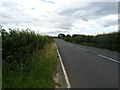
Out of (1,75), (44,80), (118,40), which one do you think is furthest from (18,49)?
(118,40)

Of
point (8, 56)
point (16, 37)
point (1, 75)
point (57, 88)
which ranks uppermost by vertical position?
point (16, 37)

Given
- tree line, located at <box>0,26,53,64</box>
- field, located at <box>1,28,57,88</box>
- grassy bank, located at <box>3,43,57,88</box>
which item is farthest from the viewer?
tree line, located at <box>0,26,53,64</box>

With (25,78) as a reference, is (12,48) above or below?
above

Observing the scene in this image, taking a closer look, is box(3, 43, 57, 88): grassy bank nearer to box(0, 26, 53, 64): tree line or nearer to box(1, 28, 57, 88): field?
box(1, 28, 57, 88): field

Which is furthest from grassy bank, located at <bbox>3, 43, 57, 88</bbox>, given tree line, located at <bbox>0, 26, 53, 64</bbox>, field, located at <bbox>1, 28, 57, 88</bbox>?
tree line, located at <bbox>0, 26, 53, 64</bbox>

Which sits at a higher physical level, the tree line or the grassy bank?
the tree line

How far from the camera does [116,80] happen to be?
305 inches

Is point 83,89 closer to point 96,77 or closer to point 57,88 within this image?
point 57,88

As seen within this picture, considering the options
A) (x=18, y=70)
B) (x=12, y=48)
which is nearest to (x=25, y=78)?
(x=18, y=70)

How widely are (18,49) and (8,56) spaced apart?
1.16 m

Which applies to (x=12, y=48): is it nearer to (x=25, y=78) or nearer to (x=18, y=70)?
(x=18, y=70)

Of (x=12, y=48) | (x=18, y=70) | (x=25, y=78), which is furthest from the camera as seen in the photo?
(x=12, y=48)

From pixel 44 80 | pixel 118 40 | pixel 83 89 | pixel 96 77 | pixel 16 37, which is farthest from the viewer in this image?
pixel 118 40

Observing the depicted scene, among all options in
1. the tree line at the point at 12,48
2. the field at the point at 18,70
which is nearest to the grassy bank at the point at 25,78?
the field at the point at 18,70
